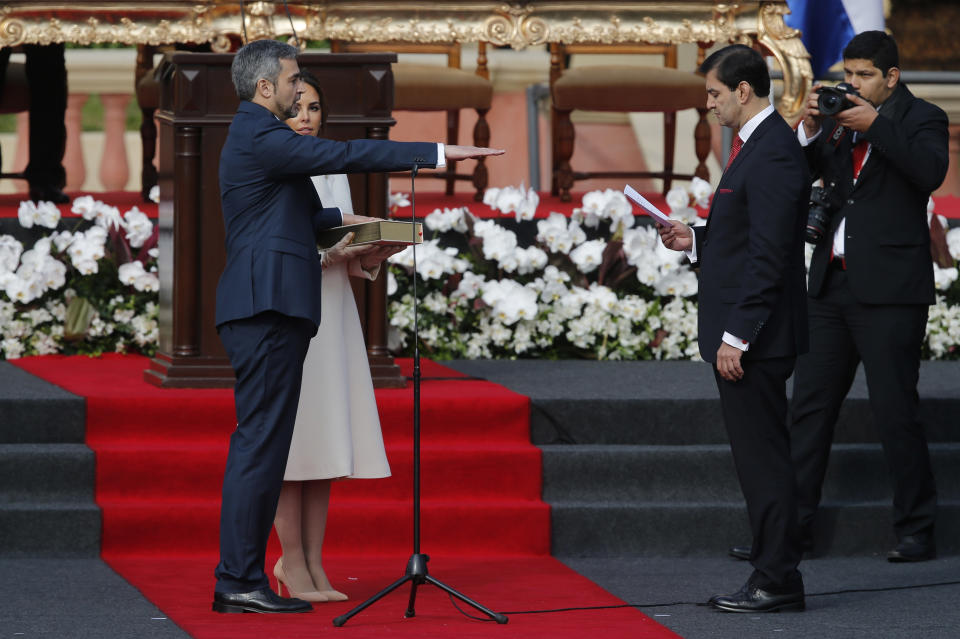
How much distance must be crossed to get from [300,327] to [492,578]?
1149mm

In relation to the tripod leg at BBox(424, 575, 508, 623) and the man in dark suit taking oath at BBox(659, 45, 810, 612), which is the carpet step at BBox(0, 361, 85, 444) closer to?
the tripod leg at BBox(424, 575, 508, 623)

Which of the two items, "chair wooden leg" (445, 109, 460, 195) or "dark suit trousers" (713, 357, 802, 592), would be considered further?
"chair wooden leg" (445, 109, 460, 195)

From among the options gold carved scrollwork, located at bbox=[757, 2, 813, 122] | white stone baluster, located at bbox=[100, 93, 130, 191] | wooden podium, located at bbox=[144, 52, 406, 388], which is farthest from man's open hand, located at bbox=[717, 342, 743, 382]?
white stone baluster, located at bbox=[100, 93, 130, 191]

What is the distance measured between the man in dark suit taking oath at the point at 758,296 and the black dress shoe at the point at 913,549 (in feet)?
3.02

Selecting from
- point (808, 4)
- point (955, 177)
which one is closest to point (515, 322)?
point (808, 4)

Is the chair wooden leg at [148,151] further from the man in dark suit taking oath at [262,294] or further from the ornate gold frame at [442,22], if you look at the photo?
the man in dark suit taking oath at [262,294]

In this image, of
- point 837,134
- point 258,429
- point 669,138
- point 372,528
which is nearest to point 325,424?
point 258,429

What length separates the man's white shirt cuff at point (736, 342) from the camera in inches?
176

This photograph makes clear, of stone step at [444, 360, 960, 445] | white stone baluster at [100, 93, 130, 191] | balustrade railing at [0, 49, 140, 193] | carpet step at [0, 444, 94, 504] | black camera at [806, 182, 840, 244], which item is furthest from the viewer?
balustrade railing at [0, 49, 140, 193]

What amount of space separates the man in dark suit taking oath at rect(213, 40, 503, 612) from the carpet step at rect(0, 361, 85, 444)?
4.54ft

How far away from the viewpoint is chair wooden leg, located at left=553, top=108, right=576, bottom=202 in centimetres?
866

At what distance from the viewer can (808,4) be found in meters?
8.30

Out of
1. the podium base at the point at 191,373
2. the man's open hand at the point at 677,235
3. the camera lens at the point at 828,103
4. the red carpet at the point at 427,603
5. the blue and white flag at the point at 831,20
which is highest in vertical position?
the blue and white flag at the point at 831,20

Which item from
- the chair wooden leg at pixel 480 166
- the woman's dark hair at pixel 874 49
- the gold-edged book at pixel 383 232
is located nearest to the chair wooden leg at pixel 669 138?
the chair wooden leg at pixel 480 166
